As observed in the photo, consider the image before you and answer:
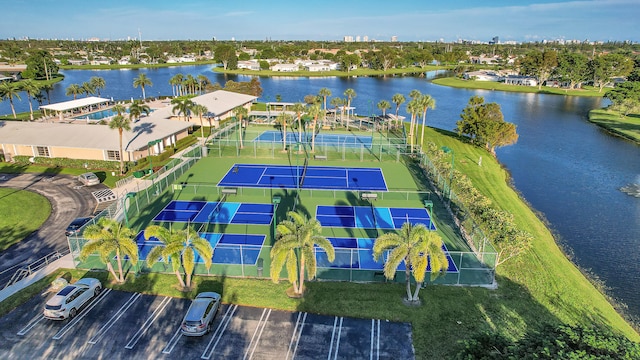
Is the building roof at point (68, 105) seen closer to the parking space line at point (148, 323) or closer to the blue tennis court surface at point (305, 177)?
the blue tennis court surface at point (305, 177)

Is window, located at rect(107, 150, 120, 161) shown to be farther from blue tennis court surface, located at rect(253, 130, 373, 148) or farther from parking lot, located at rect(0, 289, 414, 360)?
parking lot, located at rect(0, 289, 414, 360)

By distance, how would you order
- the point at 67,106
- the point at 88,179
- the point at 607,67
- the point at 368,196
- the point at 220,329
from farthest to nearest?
1. the point at 607,67
2. the point at 67,106
3. the point at 88,179
4. the point at 368,196
5. the point at 220,329

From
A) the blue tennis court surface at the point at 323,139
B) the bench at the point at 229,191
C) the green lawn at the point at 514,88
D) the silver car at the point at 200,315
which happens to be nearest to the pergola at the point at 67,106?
the blue tennis court surface at the point at 323,139

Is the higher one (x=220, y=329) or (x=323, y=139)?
(x=323, y=139)

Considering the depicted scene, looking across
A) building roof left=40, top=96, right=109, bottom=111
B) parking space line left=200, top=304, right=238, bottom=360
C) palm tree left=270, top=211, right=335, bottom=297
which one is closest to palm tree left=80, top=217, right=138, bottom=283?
parking space line left=200, top=304, right=238, bottom=360

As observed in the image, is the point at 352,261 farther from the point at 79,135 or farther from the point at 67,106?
the point at 67,106

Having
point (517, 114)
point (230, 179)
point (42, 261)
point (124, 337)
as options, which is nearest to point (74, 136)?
point (230, 179)

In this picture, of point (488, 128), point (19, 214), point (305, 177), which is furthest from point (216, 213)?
point (488, 128)

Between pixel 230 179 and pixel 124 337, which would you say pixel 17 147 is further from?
pixel 124 337
